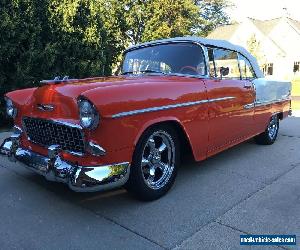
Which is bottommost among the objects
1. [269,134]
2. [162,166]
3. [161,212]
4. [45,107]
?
[161,212]

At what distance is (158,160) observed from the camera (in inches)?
148

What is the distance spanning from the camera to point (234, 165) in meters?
4.91

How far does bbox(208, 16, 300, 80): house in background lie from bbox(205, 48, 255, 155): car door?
1257 inches

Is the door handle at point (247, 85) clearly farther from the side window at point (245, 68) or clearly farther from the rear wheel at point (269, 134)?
the rear wheel at point (269, 134)

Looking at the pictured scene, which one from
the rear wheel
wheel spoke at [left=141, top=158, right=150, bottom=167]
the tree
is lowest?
the rear wheel

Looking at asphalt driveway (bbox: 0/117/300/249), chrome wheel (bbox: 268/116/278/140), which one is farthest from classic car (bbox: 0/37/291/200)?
chrome wheel (bbox: 268/116/278/140)

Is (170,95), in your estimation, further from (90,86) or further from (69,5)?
(69,5)

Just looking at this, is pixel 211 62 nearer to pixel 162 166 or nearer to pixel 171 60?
pixel 171 60

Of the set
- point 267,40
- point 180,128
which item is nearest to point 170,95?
point 180,128

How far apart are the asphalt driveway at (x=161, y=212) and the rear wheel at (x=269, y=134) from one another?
1.36 metres

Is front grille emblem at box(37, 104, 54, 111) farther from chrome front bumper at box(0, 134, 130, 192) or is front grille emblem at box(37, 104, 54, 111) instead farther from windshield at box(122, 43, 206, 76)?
windshield at box(122, 43, 206, 76)

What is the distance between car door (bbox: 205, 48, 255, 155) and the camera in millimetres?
4262

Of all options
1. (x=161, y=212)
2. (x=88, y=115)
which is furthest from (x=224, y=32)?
(x=88, y=115)

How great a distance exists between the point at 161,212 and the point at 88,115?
1.17 m
